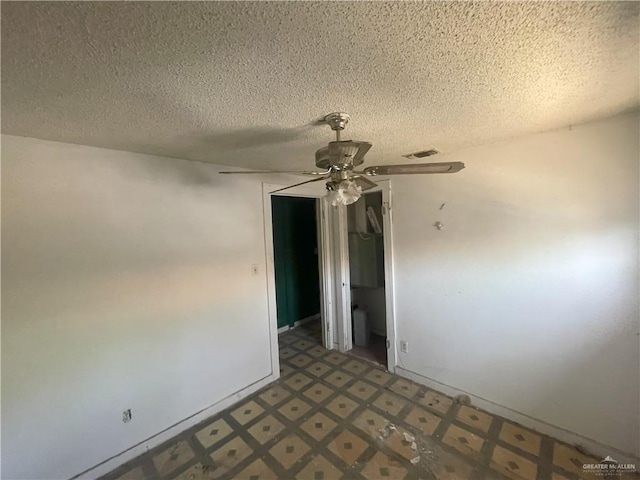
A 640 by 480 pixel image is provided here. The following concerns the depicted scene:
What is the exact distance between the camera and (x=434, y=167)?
127 centimetres

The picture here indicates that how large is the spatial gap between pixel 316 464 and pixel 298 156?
2.16 meters

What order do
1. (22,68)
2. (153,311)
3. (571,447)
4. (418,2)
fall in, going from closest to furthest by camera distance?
(418,2) < (22,68) < (571,447) < (153,311)

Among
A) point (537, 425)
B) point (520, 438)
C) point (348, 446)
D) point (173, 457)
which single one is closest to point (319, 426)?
point (348, 446)

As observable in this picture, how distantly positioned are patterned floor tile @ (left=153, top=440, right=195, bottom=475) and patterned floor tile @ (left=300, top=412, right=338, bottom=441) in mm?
816

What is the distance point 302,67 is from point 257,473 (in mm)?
2243

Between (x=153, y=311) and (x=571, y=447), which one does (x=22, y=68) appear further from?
(x=571, y=447)

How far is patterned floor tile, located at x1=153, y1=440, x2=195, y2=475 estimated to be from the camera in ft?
5.75

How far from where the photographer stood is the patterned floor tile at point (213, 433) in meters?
1.96

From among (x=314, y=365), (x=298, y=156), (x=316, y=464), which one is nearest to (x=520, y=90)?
(x=298, y=156)

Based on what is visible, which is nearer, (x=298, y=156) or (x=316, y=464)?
(x=316, y=464)

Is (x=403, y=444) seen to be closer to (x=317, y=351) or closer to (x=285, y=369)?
(x=285, y=369)

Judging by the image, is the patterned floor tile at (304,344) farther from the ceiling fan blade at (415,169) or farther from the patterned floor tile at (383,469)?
the ceiling fan blade at (415,169)

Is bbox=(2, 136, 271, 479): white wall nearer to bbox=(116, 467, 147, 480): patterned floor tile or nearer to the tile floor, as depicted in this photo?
bbox=(116, 467, 147, 480): patterned floor tile

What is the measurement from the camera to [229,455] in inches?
71.8
